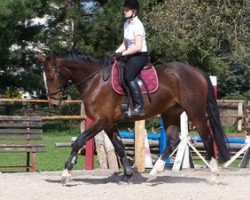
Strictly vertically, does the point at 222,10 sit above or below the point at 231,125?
above

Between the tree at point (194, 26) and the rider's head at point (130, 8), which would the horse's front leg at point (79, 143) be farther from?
the tree at point (194, 26)

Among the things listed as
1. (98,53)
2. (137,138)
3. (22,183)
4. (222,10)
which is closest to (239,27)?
(222,10)

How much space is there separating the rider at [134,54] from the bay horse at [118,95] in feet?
0.89

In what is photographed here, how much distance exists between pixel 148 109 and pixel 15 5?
12.9 m

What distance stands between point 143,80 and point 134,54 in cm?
44

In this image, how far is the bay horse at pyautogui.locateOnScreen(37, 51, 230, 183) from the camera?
31.1ft

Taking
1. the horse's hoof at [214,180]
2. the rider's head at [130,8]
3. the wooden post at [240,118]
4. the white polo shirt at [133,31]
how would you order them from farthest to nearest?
the wooden post at [240,118]
the horse's hoof at [214,180]
the rider's head at [130,8]
the white polo shirt at [133,31]

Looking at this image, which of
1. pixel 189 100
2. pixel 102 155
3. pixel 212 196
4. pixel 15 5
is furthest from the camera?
pixel 15 5

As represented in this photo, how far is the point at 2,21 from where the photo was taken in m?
21.5

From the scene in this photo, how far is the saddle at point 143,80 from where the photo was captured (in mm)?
9459

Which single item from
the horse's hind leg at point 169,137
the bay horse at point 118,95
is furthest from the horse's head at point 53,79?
the horse's hind leg at point 169,137


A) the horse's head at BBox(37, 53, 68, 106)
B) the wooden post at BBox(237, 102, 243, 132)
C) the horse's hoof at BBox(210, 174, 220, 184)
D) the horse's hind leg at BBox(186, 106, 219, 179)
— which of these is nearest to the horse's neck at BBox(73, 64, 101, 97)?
the horse's head at BBox(37, 53, 68, 106)

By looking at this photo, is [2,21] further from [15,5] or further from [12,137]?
[12,137]

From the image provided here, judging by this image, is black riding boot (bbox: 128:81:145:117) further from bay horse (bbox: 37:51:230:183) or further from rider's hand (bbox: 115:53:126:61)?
rider's hand (bbox: 115:53:126:61)
